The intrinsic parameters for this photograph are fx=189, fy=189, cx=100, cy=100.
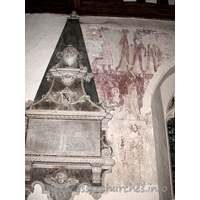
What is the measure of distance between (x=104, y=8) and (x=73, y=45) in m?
1.32

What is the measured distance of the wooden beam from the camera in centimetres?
487

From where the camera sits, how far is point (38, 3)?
4.89 meters

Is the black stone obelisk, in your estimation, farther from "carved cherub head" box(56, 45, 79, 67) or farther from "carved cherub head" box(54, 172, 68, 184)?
"carved cherub head" box(54, 172, 68, 184)

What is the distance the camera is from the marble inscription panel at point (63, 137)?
375 cm

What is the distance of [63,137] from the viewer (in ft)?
12.6

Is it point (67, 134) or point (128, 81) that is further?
point (128, 81)

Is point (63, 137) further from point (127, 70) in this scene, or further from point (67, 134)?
point (127, 70)

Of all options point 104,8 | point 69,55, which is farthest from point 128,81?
point 104,8

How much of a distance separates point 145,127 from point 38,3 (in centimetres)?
409

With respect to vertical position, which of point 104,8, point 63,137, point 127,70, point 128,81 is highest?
point 104,8

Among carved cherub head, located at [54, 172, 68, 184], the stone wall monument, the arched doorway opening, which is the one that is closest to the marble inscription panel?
the stone wall monument

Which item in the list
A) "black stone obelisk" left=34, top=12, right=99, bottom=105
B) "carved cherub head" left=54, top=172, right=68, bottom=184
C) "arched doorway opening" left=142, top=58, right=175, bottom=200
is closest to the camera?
"carved cherub head" left=54, top=172, right=68, bottom=184

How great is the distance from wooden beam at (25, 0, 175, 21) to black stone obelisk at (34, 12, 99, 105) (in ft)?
1.05

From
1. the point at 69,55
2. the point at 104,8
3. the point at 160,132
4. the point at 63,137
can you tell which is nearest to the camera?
the point at 63,137
